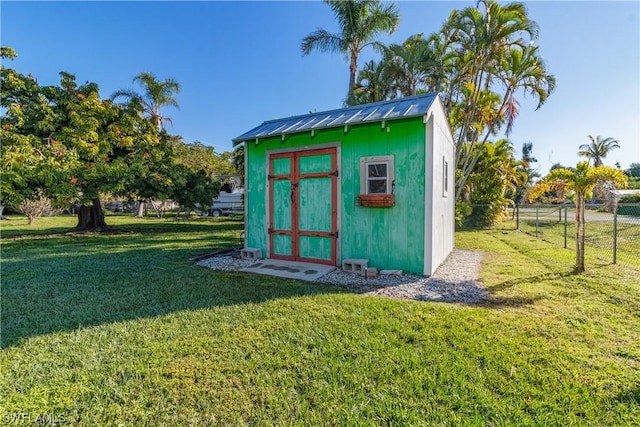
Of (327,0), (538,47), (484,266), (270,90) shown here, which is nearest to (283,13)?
(327,0)

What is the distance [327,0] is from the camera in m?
12.4

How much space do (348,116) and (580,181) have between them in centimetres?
444

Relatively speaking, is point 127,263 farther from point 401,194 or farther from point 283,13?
point 283,13

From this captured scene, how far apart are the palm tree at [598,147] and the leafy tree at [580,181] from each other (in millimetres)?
39931

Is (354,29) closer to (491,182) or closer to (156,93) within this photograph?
(491,182)

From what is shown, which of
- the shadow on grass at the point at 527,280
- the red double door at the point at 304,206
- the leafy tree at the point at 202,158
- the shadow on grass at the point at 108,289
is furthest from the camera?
the leafy tree at the point at 202,158

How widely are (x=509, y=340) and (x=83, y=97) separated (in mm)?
13834

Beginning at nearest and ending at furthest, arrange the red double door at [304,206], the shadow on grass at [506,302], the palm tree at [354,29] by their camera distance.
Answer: the shadow on grass at [506,302]
the red double door at [304,206]
the palm tree at [354,29]

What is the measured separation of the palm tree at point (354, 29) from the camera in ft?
40.5

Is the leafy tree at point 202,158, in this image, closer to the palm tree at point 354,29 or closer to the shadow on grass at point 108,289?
the palm tree at point 354,29

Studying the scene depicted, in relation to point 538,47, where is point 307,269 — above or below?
below

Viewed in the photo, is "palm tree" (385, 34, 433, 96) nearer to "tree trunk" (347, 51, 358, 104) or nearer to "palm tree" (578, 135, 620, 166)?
"tree trunk" (347, 51, 358, 104)

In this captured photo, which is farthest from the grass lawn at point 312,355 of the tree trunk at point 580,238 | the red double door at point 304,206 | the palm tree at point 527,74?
the palm tree at point 527,74

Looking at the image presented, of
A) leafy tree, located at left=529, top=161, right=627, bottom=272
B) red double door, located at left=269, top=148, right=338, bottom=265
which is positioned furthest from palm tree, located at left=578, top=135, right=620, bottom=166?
red double door, located at left=269, top=148, right=338, bottom=265
